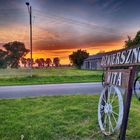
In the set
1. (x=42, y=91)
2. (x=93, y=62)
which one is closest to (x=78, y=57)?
(x=93, y=62)

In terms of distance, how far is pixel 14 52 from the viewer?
201ft

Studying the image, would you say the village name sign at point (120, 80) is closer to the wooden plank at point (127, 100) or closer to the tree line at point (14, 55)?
the wooden plank at point (127, 100)

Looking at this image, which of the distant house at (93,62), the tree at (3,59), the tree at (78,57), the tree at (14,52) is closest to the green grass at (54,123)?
the distant house at (93,62)

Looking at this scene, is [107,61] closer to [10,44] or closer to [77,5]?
[77,5]

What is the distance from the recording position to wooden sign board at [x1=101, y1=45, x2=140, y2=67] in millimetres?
3046

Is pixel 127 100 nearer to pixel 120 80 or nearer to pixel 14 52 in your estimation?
pixel 120 80

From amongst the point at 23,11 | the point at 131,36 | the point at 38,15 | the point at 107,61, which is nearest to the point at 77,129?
the point at 107,61

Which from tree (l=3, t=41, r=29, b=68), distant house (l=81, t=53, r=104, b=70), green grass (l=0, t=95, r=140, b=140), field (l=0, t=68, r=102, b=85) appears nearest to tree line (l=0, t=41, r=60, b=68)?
tree (l=3, t=41, r=29, b=68)

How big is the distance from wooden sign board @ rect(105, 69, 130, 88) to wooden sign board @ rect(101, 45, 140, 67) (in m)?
0.12

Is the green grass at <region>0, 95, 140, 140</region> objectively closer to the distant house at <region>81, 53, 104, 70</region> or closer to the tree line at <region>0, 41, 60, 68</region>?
the distant house at <region>81, 53, 104, 70</region>

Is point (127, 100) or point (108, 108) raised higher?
point (127, 100)

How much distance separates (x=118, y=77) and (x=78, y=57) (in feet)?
169

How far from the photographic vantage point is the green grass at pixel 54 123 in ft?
12.6

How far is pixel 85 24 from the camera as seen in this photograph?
22.3 m
